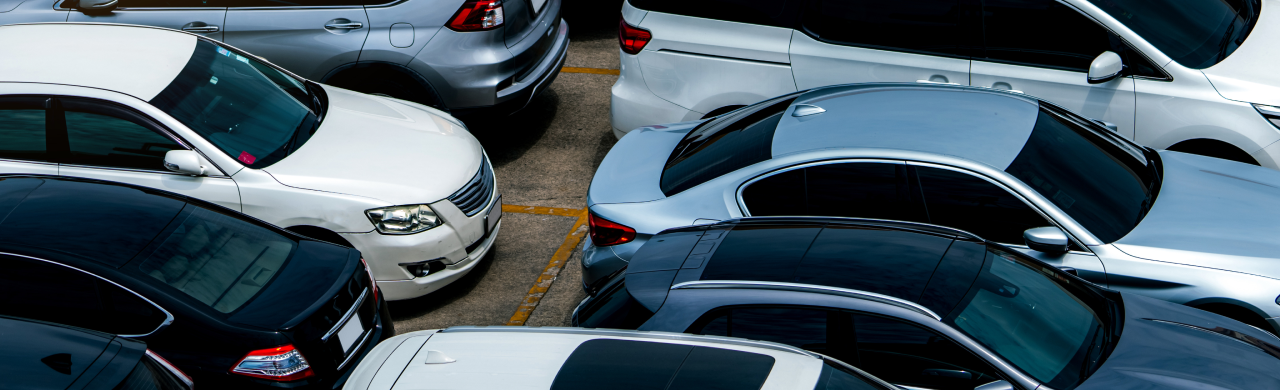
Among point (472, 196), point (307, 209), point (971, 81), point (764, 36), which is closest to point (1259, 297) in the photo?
point (971, 81)

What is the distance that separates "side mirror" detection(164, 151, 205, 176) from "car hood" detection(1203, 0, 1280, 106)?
6.03m

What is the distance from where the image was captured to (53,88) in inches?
210

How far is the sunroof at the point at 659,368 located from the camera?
2.99m

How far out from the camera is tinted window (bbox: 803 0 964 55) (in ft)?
19.7

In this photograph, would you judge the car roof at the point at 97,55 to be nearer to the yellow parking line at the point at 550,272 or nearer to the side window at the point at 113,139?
the side window at the point at 113,139

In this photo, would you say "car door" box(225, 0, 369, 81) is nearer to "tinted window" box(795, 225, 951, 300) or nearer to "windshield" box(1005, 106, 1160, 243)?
"tinted window" box(795, 225, 951, 300)

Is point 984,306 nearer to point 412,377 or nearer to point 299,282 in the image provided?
point 412,377

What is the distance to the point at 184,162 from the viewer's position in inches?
208

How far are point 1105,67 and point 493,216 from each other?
391 cm

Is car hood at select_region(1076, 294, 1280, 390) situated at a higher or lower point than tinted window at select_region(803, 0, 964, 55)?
lower

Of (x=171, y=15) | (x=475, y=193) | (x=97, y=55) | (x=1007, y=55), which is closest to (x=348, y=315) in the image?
(x=475, y=193)

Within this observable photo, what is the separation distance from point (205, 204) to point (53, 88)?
4.73 feet

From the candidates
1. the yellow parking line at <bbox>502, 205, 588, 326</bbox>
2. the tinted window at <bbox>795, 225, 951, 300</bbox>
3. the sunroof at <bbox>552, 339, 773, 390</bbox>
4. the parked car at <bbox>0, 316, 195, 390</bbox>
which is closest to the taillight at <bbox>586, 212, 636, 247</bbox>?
the yellow parking line at <bbox>502, 205, 588, 326</bbox>

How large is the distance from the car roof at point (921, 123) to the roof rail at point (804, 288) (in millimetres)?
1203
